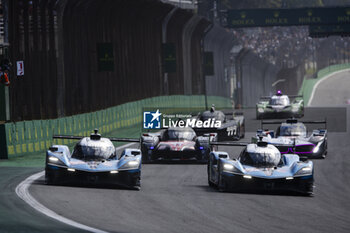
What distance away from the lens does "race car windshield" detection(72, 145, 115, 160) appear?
788 inches

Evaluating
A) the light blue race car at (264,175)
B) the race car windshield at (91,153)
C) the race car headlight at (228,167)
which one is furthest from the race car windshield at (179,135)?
the race car headlight at (228,167)

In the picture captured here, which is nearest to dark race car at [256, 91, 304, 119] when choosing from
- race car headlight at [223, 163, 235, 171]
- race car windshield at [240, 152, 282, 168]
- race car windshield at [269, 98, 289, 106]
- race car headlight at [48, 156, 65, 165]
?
race car windshield at [269, 98, 289, 106]

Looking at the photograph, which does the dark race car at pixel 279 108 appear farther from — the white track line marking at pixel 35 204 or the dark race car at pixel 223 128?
the white track line marking at pixel 35 204

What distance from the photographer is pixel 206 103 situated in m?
62.5

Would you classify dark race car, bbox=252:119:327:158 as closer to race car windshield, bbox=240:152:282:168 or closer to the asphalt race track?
the asphalt race track

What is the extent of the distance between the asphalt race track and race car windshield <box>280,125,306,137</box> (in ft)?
22.9

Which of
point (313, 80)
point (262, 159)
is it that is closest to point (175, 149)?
point (262, 159)

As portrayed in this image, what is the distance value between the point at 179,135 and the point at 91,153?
22.3ft

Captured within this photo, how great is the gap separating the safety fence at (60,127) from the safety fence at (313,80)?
57.3m

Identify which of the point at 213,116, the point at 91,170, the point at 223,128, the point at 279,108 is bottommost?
the point at 279,108

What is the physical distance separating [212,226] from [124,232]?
1.82m

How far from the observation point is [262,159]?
19594 mm

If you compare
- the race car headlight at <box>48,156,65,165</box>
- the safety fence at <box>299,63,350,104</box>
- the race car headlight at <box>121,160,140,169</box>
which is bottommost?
the safety fence at <box>299,63,350,104</box>

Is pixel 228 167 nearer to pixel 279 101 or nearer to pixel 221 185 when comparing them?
pixel 221 185
